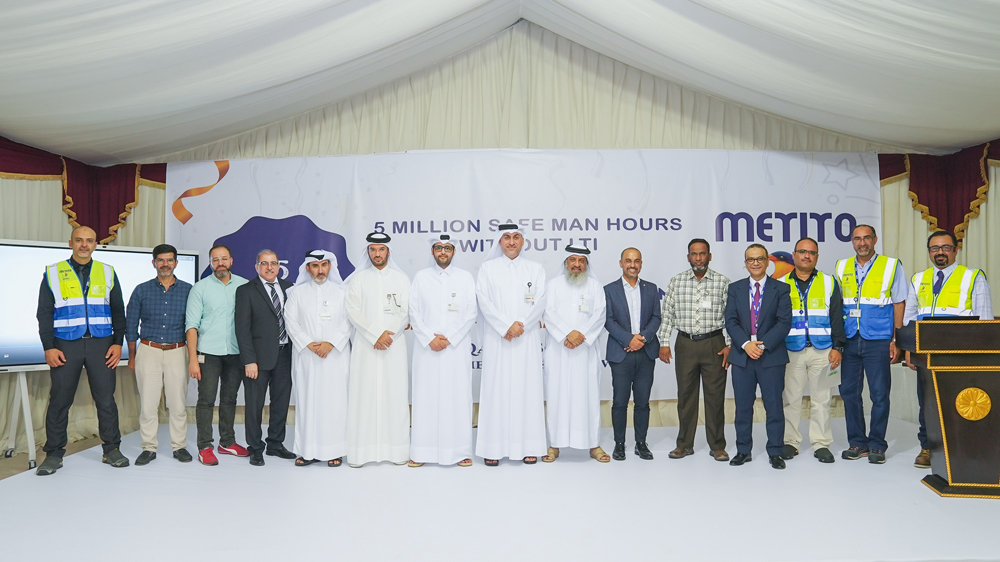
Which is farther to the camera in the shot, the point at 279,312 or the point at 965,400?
the point at 279,312

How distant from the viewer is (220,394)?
4.53m

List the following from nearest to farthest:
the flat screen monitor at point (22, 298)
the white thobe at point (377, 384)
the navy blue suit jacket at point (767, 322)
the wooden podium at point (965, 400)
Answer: the wooden podium at point (965, 400), the navy blue suit jacket at point (767, 322), the white thobe at point (377, 384), the flat screen monitor at point (22, 298)

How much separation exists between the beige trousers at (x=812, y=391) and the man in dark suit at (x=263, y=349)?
343 cm

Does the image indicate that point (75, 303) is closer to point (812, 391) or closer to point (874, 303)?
point (812, 391)

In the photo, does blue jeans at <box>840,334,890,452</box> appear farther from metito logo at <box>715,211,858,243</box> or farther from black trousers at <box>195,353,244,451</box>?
black trousers at <box>195,353,244,451</box>

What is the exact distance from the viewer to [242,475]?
4.05m

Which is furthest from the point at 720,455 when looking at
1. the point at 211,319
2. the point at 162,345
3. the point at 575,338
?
the point at 162,345

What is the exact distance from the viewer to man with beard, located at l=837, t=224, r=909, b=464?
4.18 metres

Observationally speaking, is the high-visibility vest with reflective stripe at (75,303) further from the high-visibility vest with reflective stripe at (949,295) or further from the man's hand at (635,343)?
the high-visibility vest with reflective stripe at (949,295)

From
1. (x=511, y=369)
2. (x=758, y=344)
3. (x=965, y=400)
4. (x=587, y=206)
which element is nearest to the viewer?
(x=965, y=400)

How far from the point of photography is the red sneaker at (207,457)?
4.30 m

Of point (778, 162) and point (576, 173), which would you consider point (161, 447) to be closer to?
point (576, 173)

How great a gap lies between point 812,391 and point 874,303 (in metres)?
0.70

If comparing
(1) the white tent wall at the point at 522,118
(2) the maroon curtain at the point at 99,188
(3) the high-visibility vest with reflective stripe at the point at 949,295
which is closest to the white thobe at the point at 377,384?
(1) the white tent wall at the point at 522,118
